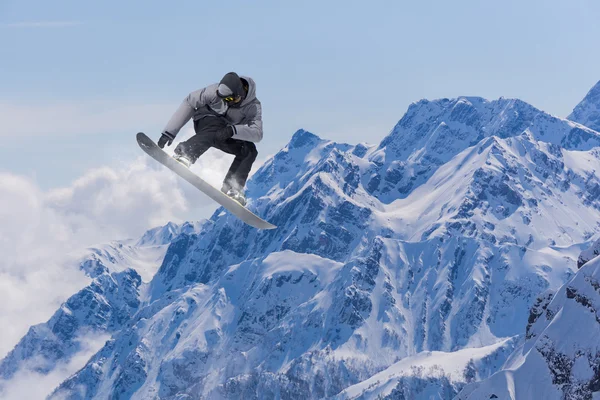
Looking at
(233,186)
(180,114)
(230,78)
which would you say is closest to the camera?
(230,78)

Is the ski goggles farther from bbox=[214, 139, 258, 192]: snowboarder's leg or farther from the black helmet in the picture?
bbox=[214, 139, 258, 192]: snowboarder's leg

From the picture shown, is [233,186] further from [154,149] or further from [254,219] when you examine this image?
[154,149]

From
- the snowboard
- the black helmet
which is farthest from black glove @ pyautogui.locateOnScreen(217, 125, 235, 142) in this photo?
the snowboard

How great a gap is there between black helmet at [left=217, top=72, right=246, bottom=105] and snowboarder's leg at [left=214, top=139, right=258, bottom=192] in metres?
1.59

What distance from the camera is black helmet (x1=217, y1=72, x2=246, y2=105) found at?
618 inches

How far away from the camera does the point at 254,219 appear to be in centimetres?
1902

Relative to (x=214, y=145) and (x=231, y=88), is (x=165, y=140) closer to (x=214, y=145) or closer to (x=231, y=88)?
(x=214, y=145)

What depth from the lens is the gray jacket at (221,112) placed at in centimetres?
1634

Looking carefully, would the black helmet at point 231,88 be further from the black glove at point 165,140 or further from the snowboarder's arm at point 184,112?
the black glove at point 165,140

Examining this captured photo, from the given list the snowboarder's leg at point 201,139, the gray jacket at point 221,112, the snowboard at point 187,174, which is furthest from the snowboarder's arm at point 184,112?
the snowboard at point 187,174

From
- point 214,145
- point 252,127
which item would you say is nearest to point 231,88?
point 252,127

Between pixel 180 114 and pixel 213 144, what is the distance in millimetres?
890

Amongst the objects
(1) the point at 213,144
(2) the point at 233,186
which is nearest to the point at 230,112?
(1) the point at 213,144

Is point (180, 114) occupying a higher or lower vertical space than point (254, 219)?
higher
